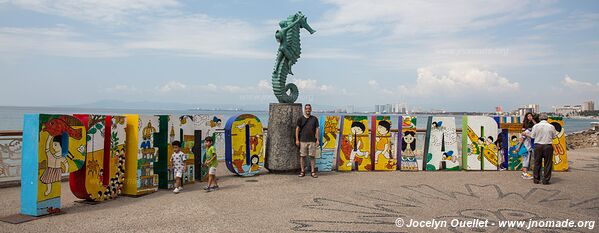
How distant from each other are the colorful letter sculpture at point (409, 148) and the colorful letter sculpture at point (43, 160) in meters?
8.54

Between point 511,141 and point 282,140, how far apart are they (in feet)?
21.8

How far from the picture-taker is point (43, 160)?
7.17 metres

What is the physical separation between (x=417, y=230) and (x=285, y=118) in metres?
5.99

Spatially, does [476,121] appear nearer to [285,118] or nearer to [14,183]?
[285,118]

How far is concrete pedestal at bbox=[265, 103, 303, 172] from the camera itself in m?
11.7

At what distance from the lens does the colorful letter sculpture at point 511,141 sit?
12.7 m

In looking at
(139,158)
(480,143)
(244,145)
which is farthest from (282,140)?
(480,143)

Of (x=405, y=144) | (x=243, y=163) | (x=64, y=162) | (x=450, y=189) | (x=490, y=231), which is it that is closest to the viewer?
(x=490, y=231)

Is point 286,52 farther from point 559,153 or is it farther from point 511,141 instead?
point 559,153

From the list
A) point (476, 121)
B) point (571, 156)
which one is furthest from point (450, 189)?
point (571, 156)

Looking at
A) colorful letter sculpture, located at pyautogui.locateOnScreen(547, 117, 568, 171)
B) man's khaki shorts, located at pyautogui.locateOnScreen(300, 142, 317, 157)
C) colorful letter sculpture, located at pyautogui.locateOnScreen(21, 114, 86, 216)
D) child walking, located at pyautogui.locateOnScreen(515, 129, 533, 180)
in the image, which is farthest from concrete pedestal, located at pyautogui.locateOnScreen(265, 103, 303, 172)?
colorful letter sculpture, located at pyautogui.locateOnScreen(547, 117, 568, 171)

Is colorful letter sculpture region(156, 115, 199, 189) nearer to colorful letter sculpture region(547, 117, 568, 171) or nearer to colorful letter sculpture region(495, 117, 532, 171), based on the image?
colorful letter sculpture region(495, 117, 532, 171)

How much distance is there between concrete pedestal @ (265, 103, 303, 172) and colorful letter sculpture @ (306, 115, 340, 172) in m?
0.68

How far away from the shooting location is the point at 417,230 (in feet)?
20.9
